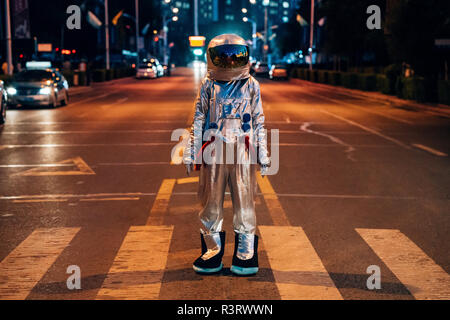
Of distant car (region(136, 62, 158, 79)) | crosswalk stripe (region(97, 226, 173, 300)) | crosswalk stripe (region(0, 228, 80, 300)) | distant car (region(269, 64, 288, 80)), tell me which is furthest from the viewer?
distant car (region(136, 62, 158, 79))

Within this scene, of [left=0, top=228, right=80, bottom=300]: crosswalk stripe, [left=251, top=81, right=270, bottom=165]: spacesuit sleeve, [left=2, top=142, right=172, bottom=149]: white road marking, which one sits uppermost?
[left=251, top=81, right=270, bottom=165]: spacesuit sleeve

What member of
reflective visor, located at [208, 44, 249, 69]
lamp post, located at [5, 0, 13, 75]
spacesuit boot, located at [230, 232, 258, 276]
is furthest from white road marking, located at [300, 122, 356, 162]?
lamp post, located at [5, 0, 13, 75]

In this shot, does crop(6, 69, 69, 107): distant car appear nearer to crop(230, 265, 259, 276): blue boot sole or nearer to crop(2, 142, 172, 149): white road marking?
crop(2, 142, 172, 149): white road marking

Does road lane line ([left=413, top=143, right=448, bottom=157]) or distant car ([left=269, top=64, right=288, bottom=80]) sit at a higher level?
distant car ([left=269, top=64, right=288, bottom=80])

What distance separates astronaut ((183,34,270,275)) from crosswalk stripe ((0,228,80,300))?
133 centimetres

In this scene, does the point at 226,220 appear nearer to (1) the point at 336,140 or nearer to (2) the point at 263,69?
(1) the point at 336,140

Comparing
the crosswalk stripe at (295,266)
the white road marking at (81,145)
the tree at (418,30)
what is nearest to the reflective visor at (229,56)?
the crosswalk stripe at (295,266)

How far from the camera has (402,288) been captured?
203 inches

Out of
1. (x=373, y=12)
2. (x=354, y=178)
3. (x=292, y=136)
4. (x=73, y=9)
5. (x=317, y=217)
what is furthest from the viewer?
(x=73, y=9)

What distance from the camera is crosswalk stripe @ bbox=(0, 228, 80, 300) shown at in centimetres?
514

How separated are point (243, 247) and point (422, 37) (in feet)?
90.3

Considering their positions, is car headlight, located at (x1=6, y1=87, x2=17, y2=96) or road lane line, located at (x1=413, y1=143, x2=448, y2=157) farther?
car headlight, located at (x1=6, y1=87, x2=17, y2=96)

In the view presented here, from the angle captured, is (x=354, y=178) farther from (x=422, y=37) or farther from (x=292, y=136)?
(x=422, y=37)
